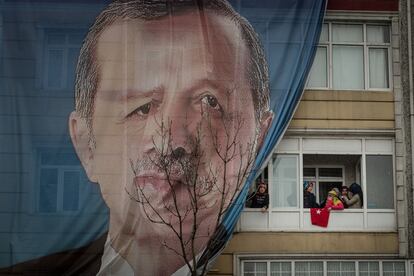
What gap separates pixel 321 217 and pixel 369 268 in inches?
81.5

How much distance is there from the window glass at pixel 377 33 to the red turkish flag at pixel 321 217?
230 inches

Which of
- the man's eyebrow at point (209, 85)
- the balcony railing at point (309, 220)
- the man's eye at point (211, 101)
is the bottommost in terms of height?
the balcony railing at point (309, 220)

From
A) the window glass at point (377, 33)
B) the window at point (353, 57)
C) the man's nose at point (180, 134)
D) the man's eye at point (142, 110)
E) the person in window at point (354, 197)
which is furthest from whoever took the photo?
the window glass at point (377, 33)

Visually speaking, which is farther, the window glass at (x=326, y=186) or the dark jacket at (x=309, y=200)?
the window glass at (x=326, y=186)

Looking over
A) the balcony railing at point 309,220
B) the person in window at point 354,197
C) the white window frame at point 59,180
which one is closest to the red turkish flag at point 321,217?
the balcony railing at point 309,220

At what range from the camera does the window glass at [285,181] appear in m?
21.3

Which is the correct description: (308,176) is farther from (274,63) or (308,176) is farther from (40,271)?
(40,271)

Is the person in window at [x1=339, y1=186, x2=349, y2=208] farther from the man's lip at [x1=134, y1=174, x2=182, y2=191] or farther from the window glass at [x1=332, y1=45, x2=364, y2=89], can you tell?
the man's lip at [x1=134, y1=174, x2=182, y2=191]

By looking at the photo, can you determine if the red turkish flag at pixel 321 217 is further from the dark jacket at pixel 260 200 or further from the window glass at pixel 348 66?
the window glass at pixel 348 66

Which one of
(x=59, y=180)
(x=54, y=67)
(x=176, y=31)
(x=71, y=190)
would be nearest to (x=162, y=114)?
(x=176, y=31)

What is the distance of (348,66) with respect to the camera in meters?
22.3

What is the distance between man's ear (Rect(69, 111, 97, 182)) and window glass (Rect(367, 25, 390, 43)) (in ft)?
31.3

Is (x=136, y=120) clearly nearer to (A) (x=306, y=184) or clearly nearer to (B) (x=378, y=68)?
(A) (x=306, y=184)

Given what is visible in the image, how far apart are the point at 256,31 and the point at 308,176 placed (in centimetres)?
489
